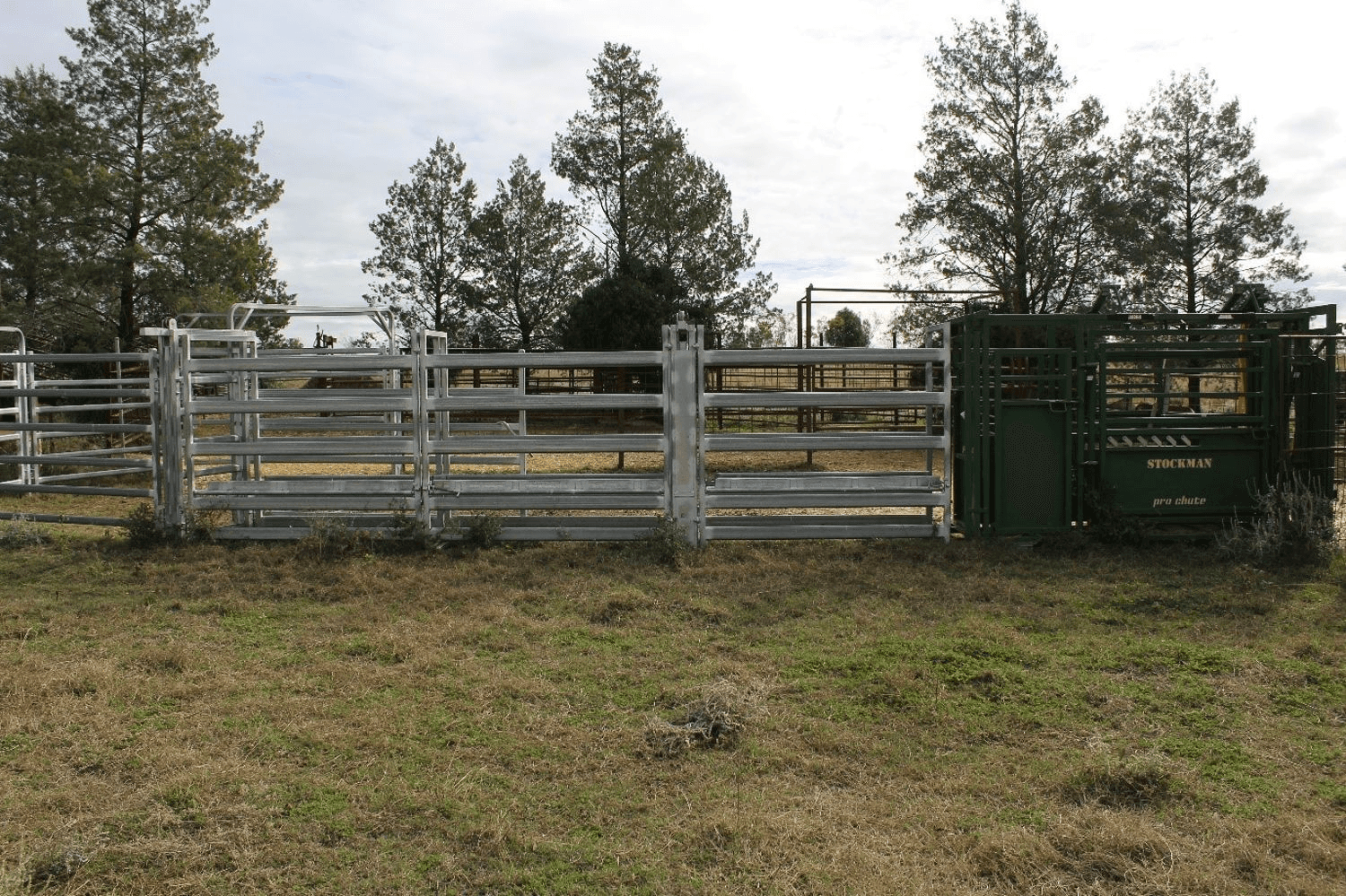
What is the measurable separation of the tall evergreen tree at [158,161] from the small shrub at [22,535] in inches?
727

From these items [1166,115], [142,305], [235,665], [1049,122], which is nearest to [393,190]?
[142,305]

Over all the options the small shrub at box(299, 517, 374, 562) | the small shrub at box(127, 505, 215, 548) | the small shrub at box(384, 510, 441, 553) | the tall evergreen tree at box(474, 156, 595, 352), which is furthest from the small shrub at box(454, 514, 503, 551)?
the tall evergreen tree at box(474, 156, 595, 352)

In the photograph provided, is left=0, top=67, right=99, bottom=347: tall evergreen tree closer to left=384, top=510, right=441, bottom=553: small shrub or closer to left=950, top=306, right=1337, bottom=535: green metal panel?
left=384, top=510, right=441, bottom=553: small shrub

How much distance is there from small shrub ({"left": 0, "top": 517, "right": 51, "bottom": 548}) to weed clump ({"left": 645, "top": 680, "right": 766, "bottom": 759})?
747cm

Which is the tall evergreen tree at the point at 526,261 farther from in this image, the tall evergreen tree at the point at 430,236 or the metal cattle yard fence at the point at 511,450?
the metal cattle yard fence at the point at 511,450

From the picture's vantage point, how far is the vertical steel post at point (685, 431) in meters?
8.49

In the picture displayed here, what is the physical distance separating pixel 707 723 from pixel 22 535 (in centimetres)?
785

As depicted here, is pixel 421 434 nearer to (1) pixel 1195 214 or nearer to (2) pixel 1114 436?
(2) pixel 1114 436

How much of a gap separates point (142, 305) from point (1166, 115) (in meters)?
34.9

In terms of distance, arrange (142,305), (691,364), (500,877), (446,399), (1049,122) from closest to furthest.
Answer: (500,877)
(691,364)
(446,399)
(142,305)
(1049,122)

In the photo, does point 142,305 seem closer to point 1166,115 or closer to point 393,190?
point 393,190

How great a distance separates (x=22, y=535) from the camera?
9086 mm

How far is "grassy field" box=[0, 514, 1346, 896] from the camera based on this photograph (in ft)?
10.7

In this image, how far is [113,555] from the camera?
28.1 feet
